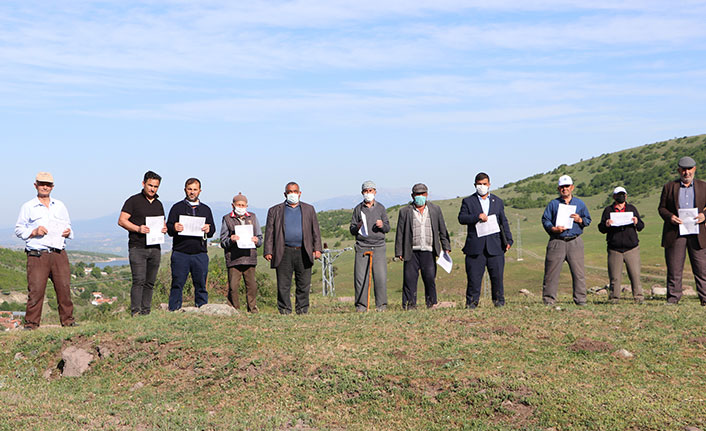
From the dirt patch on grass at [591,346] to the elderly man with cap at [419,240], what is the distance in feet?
12.9

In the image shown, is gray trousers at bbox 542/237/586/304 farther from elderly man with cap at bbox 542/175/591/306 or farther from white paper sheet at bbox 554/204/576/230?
white paper sheet at bbox 554/204/576/230

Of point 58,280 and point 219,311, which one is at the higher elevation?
point 58,280

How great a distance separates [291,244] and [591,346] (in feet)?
18.3

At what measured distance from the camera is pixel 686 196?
12.1 meters

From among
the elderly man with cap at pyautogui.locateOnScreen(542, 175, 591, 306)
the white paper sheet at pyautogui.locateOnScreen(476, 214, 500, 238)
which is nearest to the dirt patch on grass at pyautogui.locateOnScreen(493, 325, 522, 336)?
the elderly man with cap at pyautogui.locateOnScreen(542, 175, 591, 306)

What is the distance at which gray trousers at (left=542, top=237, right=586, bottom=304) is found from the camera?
39.9ft

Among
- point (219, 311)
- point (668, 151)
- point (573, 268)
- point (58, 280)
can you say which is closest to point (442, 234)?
point (573, 268)

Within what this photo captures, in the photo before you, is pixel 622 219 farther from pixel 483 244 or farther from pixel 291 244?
pixel 291 244

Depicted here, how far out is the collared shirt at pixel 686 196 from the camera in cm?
1208

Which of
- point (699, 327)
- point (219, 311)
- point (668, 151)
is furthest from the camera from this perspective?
point (668, 151)

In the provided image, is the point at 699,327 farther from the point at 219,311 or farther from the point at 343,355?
the point at 219,311

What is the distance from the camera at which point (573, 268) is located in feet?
40.1

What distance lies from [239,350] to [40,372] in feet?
9.83

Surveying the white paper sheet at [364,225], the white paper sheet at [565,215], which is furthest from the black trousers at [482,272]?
the white paper sheet at [364,225]
